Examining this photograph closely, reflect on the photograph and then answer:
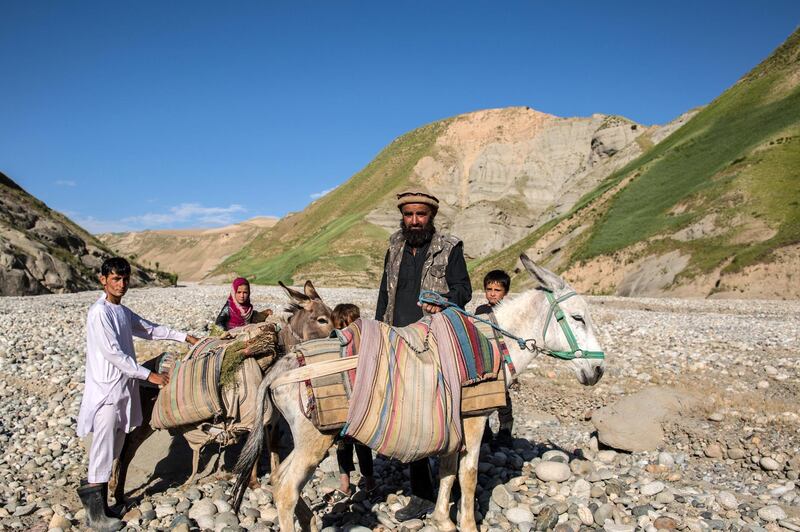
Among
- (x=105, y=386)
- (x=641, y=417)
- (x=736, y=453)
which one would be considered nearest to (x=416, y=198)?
(x=105, y=386)

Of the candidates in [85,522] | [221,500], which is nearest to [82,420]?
[85,522]

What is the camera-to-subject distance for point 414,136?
87.6 metres

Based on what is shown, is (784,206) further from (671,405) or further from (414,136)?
(414,136)

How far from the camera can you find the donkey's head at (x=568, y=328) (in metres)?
4.49

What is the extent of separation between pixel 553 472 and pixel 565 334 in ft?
6.11

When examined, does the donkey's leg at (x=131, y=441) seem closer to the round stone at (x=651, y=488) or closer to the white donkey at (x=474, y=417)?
the white donkey at (x=474, y=417)

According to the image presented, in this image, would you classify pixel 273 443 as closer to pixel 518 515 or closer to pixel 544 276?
pixel 518 515

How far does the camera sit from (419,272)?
4.87 metres

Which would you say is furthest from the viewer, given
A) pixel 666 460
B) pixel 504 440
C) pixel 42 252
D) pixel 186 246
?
pixel 186 246

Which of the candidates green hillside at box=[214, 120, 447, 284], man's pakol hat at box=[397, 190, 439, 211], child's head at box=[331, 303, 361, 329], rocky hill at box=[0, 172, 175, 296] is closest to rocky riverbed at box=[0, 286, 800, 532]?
child's head at box=[331, 303, 361, 329]

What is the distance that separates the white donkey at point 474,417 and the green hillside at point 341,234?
4495 cm

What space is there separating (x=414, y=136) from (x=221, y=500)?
85836 millimetres

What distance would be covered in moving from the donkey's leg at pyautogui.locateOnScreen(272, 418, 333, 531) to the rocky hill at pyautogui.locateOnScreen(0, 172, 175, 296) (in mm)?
26192

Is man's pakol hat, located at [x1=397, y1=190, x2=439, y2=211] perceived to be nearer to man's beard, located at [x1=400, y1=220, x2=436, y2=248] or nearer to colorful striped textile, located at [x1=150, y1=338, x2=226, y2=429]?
man's beard, located at [x1=400, y1=220, x2=436, y2=248]
